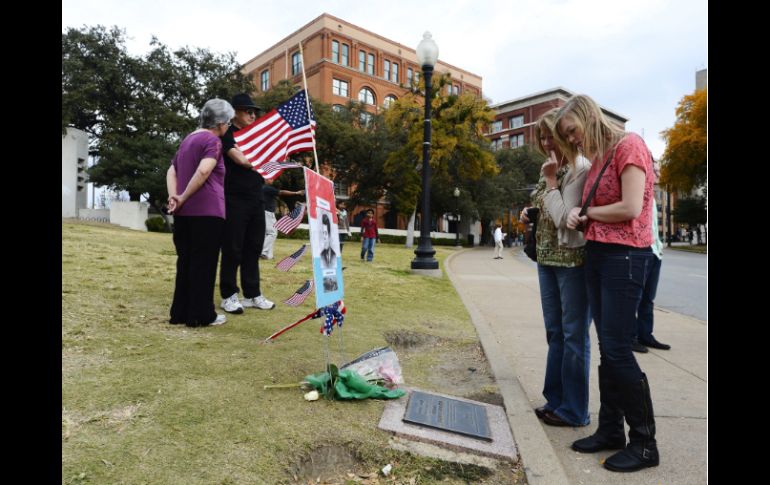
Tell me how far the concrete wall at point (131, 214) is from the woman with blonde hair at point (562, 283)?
32.7 metres

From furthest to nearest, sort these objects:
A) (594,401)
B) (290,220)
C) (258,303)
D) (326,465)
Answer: (258,303)
(290,220)
(594,401)
(326,465)


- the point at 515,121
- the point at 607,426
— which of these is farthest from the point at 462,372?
the point at 515,121

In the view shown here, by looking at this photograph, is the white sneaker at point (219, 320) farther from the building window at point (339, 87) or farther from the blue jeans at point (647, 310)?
the building window at point (339, 87)

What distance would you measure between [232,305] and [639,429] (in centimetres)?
403

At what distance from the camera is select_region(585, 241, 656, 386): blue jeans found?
2.68m

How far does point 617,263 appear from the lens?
2686 mm

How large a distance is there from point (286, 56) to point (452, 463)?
5696 centimetres

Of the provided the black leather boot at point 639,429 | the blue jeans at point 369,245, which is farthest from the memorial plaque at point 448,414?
the blue jeans at point 369,245

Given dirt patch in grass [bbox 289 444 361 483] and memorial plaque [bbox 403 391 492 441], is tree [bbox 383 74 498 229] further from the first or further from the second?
dirt patch in grass [bbox 289 444 361 483]

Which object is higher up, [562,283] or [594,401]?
[562,283]

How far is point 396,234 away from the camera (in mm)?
43750

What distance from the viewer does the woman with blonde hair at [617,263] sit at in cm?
267

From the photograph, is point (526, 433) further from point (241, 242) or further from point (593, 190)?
point (241, 242)
